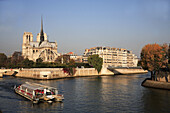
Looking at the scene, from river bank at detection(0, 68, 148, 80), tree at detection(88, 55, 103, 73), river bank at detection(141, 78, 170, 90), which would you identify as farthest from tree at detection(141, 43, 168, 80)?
tree at detection(88, 55, 103, 73)

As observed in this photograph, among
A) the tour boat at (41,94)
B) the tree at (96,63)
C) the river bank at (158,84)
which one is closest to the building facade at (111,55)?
the tree at (96,63)

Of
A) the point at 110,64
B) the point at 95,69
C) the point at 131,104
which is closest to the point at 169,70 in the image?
the point at 131,104

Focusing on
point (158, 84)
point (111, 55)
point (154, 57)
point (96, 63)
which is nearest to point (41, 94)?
point (158, 84)

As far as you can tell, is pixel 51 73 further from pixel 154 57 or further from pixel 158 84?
pixel 158 84

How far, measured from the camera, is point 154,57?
208 feet

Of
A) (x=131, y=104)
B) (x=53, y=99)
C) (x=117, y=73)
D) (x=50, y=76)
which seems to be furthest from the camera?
(x=117, y=73)

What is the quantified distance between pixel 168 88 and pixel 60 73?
57.1 m

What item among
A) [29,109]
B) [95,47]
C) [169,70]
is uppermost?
[95,47]

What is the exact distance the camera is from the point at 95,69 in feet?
410

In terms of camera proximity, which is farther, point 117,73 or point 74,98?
point 117,73

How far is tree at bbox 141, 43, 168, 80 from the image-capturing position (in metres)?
60.7

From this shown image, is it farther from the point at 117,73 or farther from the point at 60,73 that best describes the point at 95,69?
the point at 60,73

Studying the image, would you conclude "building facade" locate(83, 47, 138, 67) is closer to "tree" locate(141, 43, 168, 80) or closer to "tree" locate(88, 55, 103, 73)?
"tree" locate(88, 55, 103, 73)

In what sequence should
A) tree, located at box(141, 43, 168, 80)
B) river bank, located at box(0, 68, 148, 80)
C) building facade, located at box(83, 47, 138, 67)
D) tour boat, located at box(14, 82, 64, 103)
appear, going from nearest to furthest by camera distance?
1. tour boat, located at box(14, 82, 64, 103)
2. tree, located at box(141, 43, 168, 80)
3. river bank, located at box(0, 68, 148, 80)
4. building facade, located at box(83, 47, 138, 67)
